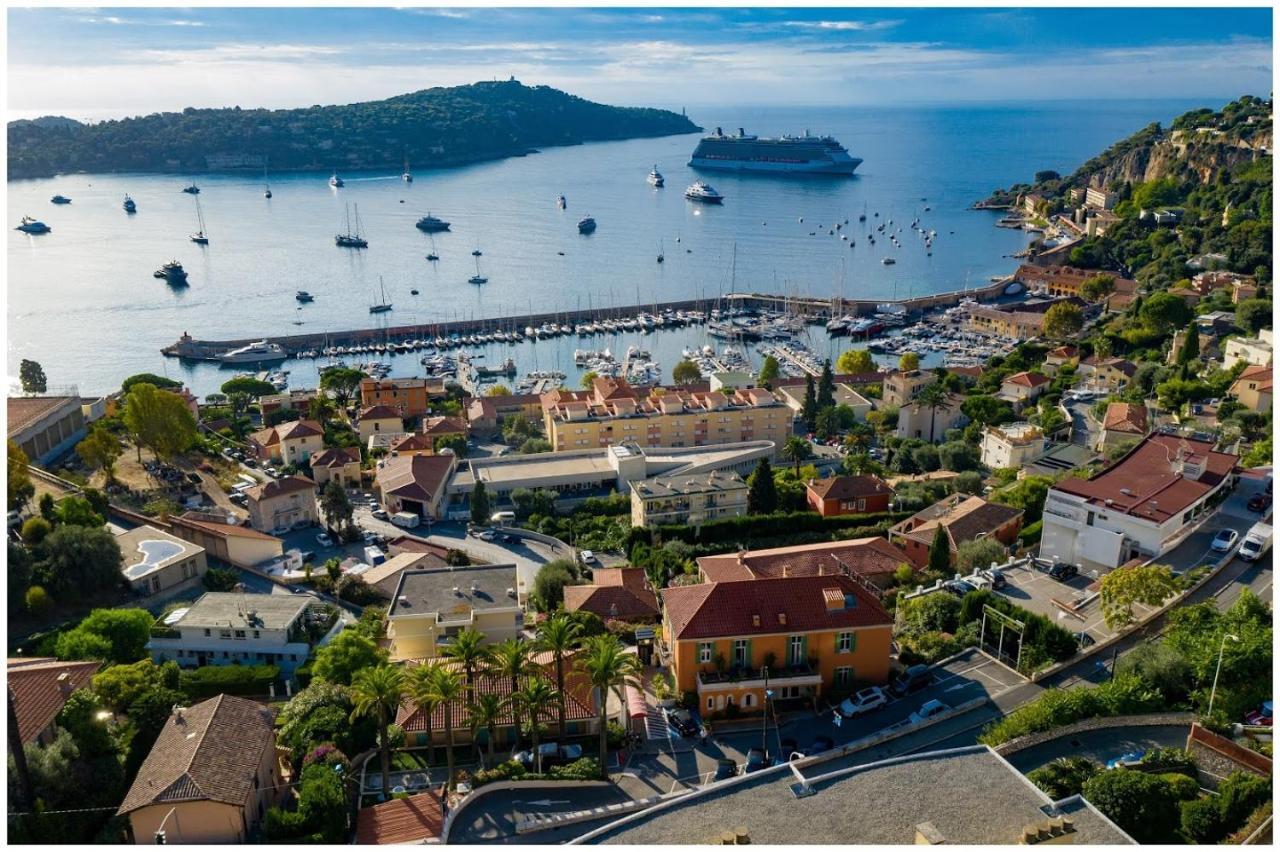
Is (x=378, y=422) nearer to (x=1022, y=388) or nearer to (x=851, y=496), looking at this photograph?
(x=851, y=496)

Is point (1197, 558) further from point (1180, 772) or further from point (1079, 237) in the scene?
point (1079, 237)

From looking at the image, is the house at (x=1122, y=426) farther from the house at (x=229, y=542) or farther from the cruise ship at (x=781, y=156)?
the cruise ship at (x=781, y=156)

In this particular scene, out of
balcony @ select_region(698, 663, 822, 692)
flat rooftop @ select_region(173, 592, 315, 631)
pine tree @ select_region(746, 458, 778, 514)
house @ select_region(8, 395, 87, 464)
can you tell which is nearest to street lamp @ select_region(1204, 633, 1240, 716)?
balcony @ select_region(698, 663, 822, 692)

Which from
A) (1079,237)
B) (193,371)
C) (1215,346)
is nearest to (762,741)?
(1215,346)

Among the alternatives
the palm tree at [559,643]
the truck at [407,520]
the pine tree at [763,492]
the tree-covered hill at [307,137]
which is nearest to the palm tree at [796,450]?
the pine tree at [763,492]

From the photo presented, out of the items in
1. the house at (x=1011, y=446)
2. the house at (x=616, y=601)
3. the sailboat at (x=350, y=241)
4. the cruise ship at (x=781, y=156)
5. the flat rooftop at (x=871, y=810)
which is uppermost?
the cruise ship at (x=781, y=156)

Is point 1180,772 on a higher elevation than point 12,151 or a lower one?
lower

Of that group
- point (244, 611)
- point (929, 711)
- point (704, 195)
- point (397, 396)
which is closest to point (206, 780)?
point (244, 611)
